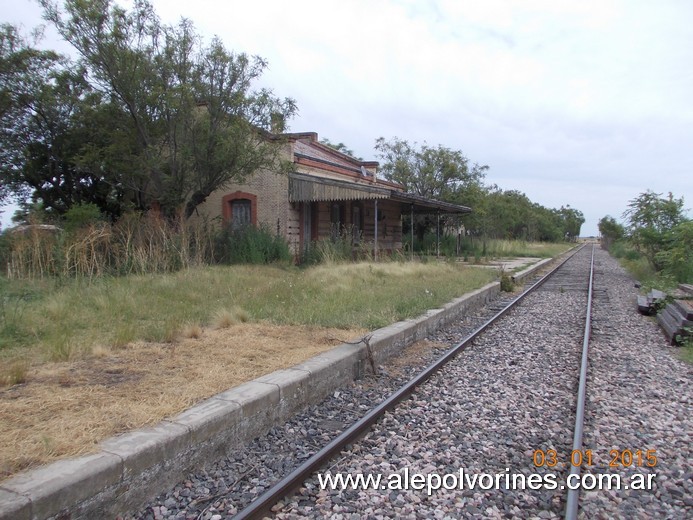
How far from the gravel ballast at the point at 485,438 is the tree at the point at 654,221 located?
10.7 m

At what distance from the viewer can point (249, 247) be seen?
15.6 meters

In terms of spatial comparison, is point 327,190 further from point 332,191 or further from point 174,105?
point 174,105

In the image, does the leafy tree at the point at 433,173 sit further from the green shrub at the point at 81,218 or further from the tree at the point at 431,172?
the green shrub at the point at 81,218

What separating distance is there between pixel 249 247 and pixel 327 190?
3.56 metres

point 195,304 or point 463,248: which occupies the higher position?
point 463,248

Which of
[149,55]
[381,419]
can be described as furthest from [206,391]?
[149,55]

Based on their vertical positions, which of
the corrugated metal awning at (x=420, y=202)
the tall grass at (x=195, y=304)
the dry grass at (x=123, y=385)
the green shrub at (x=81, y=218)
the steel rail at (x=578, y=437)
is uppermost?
the corrugated metal awning at (x=420, y=202)

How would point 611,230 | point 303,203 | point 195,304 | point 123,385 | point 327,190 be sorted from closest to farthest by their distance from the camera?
point 123,385 < point 195,304 < point 327,190 < point 303,203 < point 611,230

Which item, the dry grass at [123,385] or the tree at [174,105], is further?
the tree at [174,105]

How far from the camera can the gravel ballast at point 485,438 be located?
308 centimetres

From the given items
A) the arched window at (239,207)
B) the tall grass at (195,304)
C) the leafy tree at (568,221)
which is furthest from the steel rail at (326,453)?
the leafy tree at (568,221)

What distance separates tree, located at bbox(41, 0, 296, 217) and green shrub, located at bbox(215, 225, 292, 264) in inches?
64.3

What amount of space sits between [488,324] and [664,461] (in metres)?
5.27

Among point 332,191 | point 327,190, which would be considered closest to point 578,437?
point 332,191
